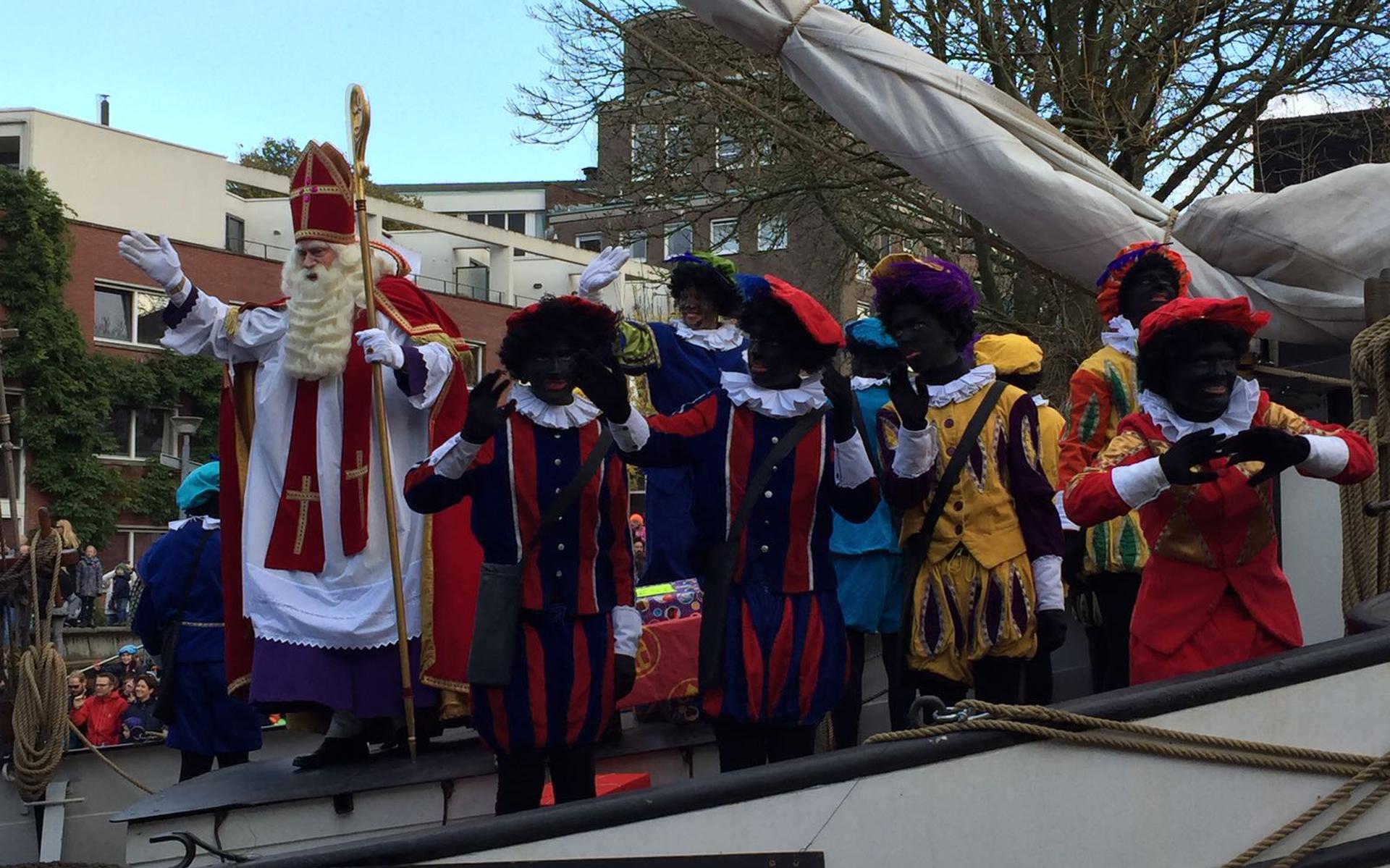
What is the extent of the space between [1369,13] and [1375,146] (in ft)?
3.09

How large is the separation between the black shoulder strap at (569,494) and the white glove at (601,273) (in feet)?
1.55

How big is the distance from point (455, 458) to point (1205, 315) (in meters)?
1.91

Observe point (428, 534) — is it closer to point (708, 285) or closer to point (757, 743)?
point (708, 285)

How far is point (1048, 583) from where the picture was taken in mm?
4359

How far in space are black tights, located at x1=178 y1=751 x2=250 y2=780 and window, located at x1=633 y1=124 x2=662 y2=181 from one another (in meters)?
8.20

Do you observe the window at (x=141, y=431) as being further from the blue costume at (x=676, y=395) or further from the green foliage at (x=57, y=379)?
the blue costume at (x=676, y=395)

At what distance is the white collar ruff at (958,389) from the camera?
4.42m

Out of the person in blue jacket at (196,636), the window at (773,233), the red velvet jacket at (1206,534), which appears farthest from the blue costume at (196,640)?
the window at (773,233)

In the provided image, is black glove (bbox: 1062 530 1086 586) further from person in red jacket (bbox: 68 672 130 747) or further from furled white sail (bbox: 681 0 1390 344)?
person in red jacket (bbox: 68 672 130 747)

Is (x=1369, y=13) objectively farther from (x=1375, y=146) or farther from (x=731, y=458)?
(x=731, y=458)

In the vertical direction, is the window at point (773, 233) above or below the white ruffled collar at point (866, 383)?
above

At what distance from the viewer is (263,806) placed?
5172 millimetres

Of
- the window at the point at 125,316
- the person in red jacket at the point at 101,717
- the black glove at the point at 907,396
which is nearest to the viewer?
the black glove at the point at 907,396

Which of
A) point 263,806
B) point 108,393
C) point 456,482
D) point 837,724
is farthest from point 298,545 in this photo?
point 108,393
